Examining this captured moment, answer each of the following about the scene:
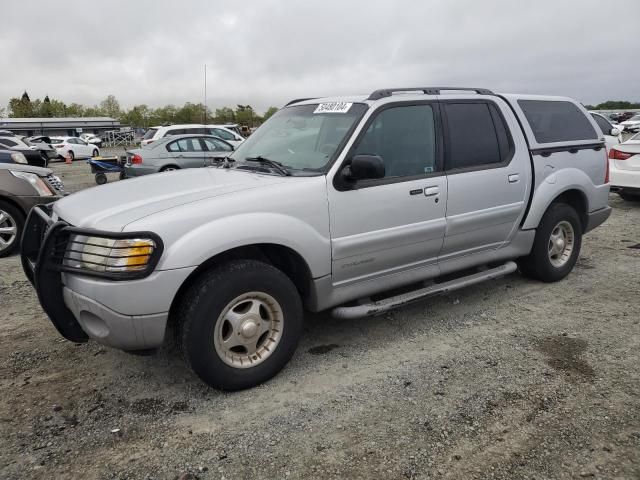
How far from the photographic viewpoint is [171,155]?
12930 mm

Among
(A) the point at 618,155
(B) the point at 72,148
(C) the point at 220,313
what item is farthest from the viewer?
(B) the point at 72,148

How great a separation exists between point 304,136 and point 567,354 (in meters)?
2.53

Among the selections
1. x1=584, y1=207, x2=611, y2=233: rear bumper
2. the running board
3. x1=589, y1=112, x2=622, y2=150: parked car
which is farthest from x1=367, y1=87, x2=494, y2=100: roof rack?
x1=589, y1=112, x2=622, y2=150: parked car

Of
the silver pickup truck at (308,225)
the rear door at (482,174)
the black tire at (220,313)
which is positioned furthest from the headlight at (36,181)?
the rear door at (482,174)

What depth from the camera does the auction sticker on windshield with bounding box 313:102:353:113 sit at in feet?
12.6

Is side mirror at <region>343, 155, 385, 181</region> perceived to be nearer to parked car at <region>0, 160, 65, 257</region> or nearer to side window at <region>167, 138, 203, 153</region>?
parked car at <region>0, 160, 65, 257</region>

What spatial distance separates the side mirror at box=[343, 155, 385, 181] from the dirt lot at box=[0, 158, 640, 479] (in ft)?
4.31

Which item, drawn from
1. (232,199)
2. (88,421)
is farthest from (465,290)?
(88,421)

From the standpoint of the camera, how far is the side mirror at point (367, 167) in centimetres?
330

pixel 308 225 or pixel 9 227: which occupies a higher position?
pixel 308 225

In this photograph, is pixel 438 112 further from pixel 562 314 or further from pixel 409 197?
pixel 562 314

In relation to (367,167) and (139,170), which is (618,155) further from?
(139,170)

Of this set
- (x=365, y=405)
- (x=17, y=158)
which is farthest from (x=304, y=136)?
(x=17, y=158)

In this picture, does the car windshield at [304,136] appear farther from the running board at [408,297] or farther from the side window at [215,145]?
the side window at [215,145]
